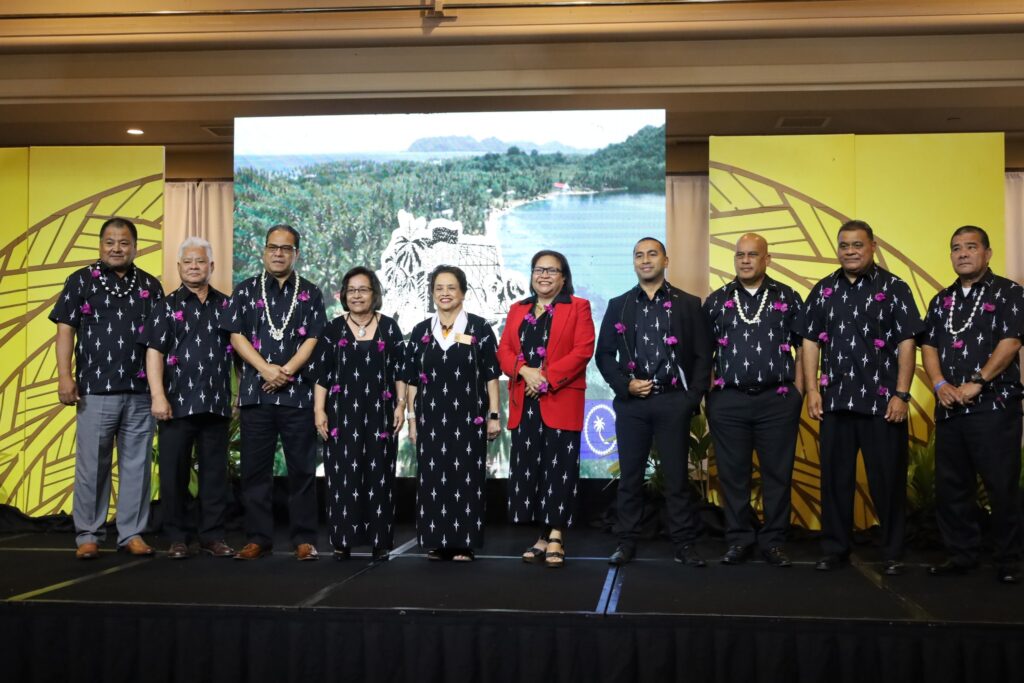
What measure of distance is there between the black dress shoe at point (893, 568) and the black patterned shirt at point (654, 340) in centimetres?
115

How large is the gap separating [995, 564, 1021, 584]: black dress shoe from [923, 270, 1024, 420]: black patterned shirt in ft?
2.03

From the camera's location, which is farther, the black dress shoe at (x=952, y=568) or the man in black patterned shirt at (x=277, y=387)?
the man in black patterned shirt at (x=277, y=387)

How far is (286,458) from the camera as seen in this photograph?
446cm

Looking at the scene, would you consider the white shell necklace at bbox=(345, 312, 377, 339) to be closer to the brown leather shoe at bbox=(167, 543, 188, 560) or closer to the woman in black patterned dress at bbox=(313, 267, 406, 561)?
the woman in black patterned dress at bbox=(313, 267, 406, 561)

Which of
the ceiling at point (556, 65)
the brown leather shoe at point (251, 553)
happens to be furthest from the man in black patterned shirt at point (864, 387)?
the brown leather shoe at point (251, 553)

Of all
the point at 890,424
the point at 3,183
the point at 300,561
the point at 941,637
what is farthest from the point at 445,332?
the point at 3,183

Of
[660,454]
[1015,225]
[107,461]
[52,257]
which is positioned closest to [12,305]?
[52,257]

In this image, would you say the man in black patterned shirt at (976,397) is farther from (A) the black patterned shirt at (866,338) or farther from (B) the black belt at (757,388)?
(B) the black belt at (757,388)

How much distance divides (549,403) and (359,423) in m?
0.83

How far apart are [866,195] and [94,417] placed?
4154mm

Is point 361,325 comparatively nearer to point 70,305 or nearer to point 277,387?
point 277,387

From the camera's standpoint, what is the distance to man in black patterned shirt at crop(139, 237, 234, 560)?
447cm

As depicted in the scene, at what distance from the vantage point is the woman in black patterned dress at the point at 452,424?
434 centimetres

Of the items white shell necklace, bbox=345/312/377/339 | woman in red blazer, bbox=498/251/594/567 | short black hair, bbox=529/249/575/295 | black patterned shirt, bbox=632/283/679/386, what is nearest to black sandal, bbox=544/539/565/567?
woman in red blazer, bbox=498/251/594/567
